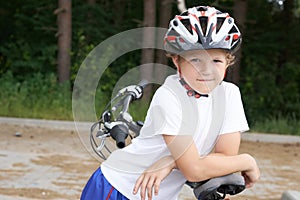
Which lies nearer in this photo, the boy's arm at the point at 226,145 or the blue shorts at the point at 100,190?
the boy's arm at the point at 226,145

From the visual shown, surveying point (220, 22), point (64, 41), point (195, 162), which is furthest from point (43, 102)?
point (195, 162)

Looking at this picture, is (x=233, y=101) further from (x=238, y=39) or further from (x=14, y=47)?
(x=14, y=47)

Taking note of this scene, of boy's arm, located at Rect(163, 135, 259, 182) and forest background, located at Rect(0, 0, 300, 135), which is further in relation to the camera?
forest background, located at Rect(0, 0, 300, 135)

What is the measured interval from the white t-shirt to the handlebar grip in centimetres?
3

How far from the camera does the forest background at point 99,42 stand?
1341 centimetres

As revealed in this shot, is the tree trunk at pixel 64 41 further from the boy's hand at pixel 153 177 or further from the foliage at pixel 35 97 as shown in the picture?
the boy's hand at pixel 153 177

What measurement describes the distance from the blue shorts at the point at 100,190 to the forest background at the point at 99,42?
10139mm

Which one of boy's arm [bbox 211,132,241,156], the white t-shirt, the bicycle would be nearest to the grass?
the bicycle

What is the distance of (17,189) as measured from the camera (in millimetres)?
6191

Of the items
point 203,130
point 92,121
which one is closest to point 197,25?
point 203,130

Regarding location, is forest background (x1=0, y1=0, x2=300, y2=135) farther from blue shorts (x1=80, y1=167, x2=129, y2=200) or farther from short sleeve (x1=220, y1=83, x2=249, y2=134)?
short sleeve (x1=220, y1=83, x2=249, y2=134)

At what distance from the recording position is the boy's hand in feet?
5.74

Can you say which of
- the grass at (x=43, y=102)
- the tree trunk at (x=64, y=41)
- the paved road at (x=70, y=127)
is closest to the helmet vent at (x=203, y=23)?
the paved road at (x=70, y=127)

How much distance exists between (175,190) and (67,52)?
12726mm
